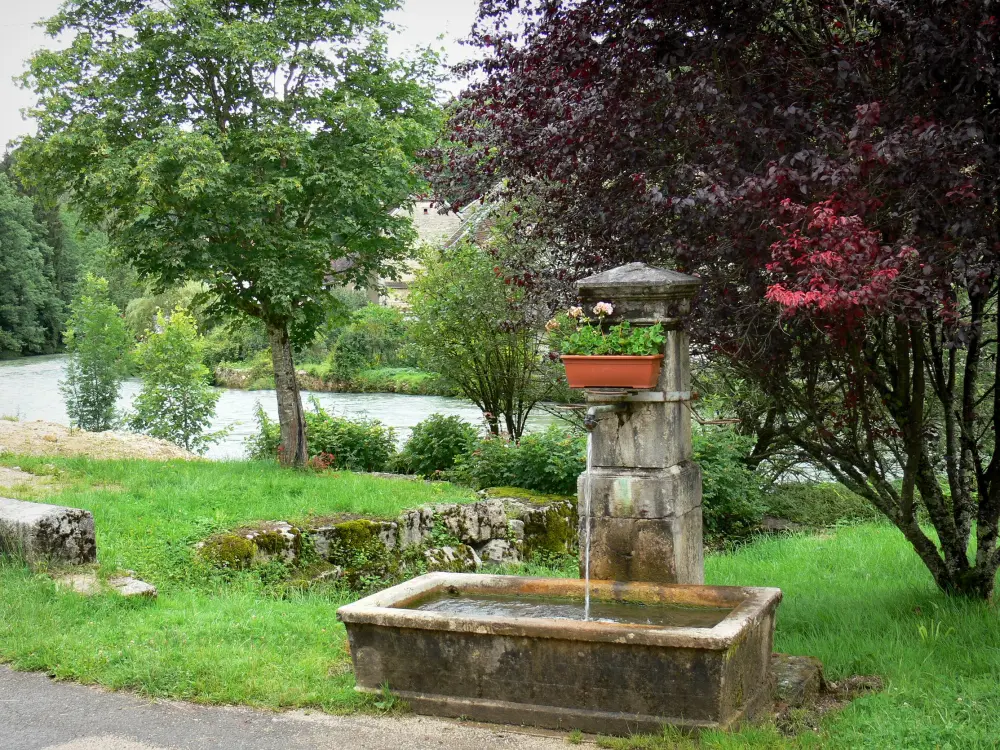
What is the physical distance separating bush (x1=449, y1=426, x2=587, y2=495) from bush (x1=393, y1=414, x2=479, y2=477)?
0.84 m

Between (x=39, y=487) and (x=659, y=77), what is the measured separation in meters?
7.11

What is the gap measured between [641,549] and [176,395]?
1343 centimetres

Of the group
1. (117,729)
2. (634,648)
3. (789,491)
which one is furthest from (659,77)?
(789,491)

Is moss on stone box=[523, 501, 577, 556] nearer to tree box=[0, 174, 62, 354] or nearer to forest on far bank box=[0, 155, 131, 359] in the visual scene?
forest on far bank box=[0, 155, 131, 359]

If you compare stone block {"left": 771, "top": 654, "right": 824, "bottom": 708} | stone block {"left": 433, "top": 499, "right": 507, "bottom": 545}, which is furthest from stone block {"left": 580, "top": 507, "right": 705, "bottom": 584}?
stone block {"left": 433, "top": 499, "right": 507, "bottom": 545}

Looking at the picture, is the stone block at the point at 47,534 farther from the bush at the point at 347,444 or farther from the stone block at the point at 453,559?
the bush at the point at 347,444

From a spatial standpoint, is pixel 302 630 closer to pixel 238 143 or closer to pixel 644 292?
pixel 644 292

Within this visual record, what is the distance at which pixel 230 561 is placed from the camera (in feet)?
23.9

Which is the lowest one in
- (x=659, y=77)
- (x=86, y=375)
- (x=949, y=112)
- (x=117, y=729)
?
(x=117, y=729)

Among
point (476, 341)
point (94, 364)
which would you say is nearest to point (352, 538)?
point (476, 341)

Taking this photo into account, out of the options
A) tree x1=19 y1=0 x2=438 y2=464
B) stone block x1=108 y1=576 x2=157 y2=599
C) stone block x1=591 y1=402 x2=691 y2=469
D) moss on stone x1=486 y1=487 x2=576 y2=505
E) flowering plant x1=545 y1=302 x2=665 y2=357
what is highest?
tree x1=19 y1=0 x2=438 y2=464

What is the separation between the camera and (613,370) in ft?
15.9

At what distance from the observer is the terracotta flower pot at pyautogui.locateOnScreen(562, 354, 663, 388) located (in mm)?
4809

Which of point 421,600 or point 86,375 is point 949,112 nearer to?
point 421,600
